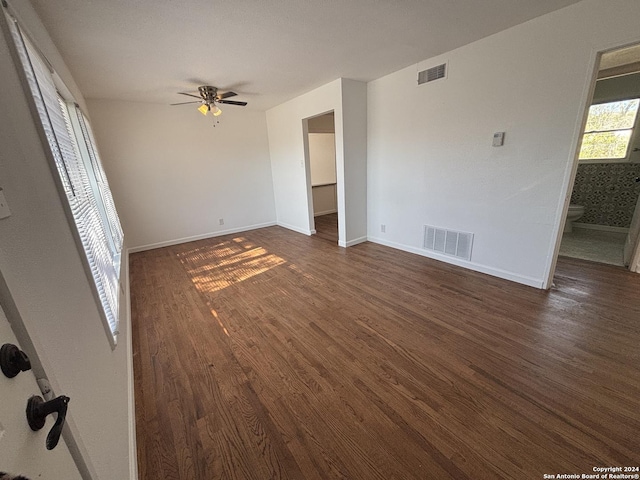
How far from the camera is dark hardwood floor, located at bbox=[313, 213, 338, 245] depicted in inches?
185

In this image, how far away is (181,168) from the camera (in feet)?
15.1

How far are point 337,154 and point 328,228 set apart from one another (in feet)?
6.16

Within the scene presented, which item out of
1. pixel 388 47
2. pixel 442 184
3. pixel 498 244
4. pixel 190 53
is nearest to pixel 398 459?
pixel 498 244

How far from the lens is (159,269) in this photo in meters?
3.64

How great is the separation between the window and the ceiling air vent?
9.09 ft

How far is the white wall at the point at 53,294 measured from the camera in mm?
648

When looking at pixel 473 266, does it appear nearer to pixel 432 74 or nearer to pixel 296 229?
pixel 432 74

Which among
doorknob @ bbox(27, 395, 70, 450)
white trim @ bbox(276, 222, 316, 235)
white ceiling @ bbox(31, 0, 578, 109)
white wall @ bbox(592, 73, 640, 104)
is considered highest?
white ceiling @ bbox(31, 0, 578, 109)

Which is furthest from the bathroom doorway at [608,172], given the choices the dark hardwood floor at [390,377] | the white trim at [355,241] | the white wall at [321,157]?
the white wall at [321,157]

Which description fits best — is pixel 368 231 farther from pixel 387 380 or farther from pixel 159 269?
pixel 159 269

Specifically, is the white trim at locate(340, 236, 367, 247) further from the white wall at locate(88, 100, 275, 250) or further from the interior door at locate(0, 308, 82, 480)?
the interior door at locate(0, 308, 82, 480)

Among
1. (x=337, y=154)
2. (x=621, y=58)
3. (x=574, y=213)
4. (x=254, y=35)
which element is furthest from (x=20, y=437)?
(x=574, y=213)

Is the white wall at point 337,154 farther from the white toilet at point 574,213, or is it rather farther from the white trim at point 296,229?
the white toilet at point 574,213

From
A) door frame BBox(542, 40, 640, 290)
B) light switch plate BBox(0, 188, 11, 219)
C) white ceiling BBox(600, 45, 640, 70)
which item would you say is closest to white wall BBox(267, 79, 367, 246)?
door frame BBox(542, 40, 640, 290)
